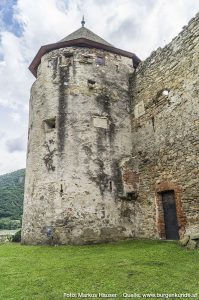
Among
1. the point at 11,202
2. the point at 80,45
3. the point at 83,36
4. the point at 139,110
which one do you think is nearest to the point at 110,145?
the point at 139,110

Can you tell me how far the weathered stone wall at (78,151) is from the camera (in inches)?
360

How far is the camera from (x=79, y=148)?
9.87 metres

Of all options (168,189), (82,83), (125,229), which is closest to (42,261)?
(125,229)

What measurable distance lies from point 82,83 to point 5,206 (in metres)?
30.6

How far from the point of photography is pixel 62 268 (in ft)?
18.7

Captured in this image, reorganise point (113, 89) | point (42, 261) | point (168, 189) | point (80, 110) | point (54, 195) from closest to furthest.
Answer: point (42, 261)
point (168, 189)
point (54, 195)
point (80, 110)
point (113, 89)

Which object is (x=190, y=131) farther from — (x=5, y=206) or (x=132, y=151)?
(x=5, y=206)

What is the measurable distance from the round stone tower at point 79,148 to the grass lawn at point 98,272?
1.62m

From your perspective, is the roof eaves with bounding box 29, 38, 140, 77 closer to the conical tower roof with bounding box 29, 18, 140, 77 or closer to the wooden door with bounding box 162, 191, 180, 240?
the conical tower roof with bounding box 29, 18, 140, 77

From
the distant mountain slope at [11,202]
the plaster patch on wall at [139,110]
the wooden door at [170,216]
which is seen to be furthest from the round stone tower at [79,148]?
the distant mountain slope at [11,202]

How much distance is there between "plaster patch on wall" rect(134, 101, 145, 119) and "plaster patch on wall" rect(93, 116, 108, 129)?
4.31 ft

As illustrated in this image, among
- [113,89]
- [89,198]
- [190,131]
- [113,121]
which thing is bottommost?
[89,198]

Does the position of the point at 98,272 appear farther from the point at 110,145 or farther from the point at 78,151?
the point at 110,145

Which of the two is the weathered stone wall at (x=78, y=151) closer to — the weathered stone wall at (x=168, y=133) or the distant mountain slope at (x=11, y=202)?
the weathered stone wall at (x=168, y=133)
